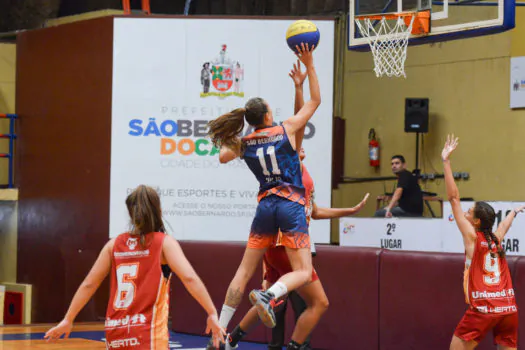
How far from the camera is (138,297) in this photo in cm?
513

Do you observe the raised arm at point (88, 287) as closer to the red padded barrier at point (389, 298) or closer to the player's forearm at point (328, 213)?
the player's forearm at point (328, 213)

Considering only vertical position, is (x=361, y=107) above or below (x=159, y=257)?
above

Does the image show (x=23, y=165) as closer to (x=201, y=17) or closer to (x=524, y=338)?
(x=201, y=17)

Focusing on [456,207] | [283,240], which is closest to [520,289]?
[456,207]

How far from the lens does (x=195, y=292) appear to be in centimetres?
502

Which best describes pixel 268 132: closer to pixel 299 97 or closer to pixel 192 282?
pixel 299 97

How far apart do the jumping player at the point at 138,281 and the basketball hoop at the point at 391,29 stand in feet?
22.8

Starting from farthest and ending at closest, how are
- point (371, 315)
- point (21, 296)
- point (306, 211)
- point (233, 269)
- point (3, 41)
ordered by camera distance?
point (3, 41), point (21, 296), point (233, 269), point (371, 315), point (306, 211)

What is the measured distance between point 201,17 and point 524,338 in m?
7.47

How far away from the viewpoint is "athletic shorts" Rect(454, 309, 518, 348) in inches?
287

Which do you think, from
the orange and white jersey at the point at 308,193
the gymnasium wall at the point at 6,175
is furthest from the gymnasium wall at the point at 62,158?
the orange and white jersey at the point at 308,193

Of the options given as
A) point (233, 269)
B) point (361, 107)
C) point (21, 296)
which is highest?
point (361, 107)

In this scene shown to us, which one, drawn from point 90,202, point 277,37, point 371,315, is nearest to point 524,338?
point 371,315

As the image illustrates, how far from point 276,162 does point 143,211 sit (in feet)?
6.97
